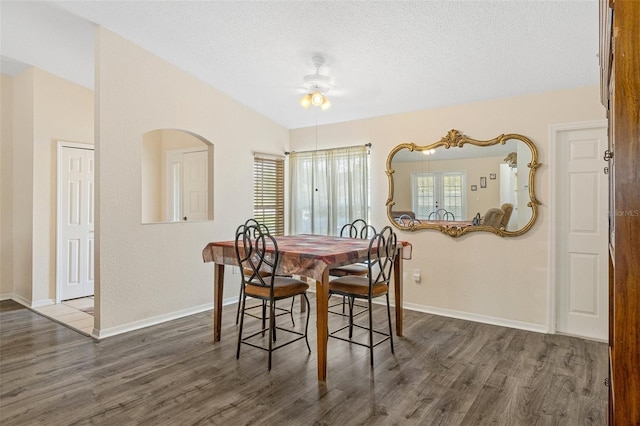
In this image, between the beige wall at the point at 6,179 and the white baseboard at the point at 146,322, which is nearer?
the white baseboard at the point at 146,322

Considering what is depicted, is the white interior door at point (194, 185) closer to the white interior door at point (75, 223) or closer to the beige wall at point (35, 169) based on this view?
the white interior door at point (75, 223)

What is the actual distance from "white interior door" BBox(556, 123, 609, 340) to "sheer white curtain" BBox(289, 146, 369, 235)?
2141mm

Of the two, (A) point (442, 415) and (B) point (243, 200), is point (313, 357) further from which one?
(B) point (243, 200)

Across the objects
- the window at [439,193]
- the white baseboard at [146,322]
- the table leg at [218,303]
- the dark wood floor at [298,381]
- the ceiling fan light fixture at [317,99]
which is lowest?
the dark wood floor at [298,381]

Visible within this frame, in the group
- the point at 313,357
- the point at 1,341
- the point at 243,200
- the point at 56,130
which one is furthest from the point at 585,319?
the point at 56,130

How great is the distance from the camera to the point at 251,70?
400cm

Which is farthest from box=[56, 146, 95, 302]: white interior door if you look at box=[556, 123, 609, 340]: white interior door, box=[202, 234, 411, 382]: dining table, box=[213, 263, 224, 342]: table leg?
box=[556, 123, 609, 340]: white interior door

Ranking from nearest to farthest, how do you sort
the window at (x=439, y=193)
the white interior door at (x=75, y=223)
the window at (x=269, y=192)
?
the window at (x=439, y=193) → the white interior door at (x=75, y=223) → the window at (x=269, y=192)

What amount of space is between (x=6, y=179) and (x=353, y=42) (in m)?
4.71

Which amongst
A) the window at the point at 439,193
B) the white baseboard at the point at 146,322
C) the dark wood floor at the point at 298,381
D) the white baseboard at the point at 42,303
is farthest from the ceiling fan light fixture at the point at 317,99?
the white baseboard at the point at 42,303

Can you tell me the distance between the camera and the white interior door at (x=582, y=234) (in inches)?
137

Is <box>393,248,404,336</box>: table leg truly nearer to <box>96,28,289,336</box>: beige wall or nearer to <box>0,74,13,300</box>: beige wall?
<box>96,28,289,336</box>: beige wall

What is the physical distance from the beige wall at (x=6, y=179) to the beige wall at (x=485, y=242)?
4.54 m

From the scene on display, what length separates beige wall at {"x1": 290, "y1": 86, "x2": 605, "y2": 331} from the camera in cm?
370
